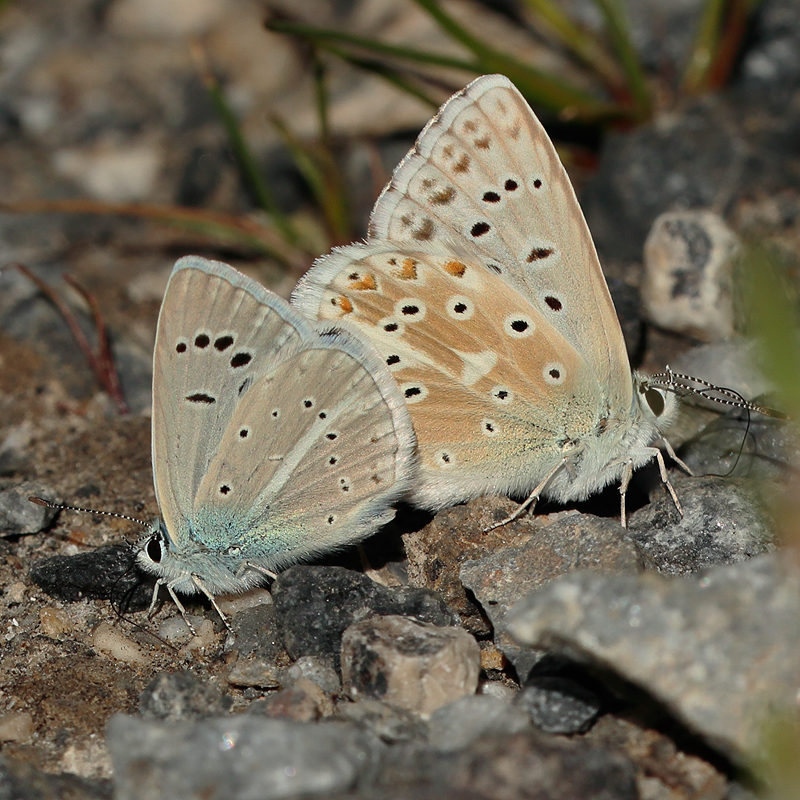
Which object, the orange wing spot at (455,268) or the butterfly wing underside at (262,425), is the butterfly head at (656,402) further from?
the butterfly wing underside at (262,425)

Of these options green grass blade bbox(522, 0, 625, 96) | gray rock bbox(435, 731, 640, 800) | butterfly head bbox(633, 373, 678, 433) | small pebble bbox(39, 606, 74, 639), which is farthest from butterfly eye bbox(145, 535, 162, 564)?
green grass blade bbox(522, 0, 625, 96)

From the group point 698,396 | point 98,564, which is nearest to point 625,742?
point 698,396

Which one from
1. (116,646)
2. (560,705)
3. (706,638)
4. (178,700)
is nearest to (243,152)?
(116,646)

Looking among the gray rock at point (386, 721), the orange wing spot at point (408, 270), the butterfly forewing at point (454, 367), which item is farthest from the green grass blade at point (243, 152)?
the gray rock at point (386, 721)

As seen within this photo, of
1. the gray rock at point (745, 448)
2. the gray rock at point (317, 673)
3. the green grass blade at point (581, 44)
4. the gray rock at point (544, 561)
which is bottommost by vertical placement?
the gray rock at point (317, 673)

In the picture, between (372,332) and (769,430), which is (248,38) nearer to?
(372,332)

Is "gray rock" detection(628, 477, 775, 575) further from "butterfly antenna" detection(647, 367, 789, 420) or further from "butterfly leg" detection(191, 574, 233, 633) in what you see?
"butterfly leg" detection(191, 574, 233, 633)

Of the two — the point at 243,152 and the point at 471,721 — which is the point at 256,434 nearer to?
the point at 471,721
